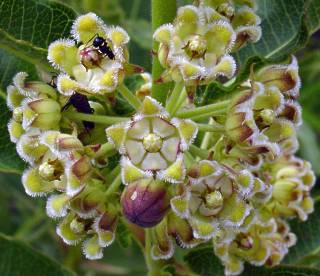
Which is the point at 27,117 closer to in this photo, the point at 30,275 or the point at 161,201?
the point at 161,201

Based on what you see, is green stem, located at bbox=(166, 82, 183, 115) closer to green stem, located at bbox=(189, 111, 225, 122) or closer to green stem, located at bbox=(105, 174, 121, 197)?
green stem, located at bbox=(189, 111, 225, 122)

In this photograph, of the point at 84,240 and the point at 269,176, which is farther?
the point at 269,176

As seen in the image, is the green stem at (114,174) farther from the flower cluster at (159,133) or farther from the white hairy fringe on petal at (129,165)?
the white hairy fringe on petal at (129,165)

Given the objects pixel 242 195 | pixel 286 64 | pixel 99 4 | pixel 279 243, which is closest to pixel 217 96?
pixel 286 64

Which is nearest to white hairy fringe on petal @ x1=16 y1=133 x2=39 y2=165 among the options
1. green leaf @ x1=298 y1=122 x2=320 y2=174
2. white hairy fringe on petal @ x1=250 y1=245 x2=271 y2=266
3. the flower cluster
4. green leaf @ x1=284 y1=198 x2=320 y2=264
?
the flower cluster

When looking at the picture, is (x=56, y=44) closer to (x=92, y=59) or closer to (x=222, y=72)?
(x=92, y=59)

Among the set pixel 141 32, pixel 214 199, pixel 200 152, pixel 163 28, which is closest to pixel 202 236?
pixel 214 199
